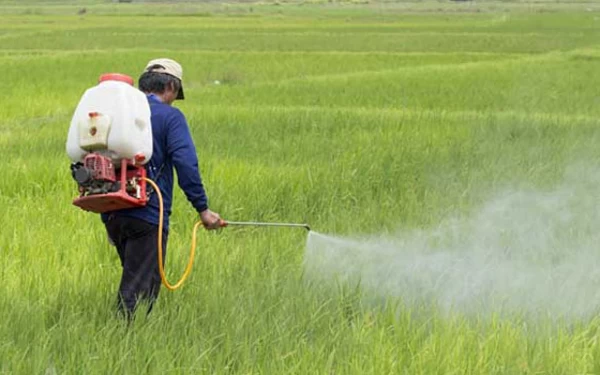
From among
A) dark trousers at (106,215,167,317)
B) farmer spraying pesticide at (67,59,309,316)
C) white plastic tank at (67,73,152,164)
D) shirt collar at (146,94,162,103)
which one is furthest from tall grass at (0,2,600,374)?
shirt collar at (146,94,162,103)

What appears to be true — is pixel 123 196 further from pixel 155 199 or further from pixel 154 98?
pixel 154 98

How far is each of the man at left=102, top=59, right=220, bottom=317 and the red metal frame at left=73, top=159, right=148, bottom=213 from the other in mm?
125

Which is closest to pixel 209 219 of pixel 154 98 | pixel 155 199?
pixel 155 199

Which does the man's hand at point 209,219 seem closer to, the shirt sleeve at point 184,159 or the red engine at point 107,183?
the shirt sleeve at point 184,159

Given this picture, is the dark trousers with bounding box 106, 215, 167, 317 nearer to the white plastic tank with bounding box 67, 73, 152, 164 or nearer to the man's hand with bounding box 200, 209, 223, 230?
the man's hand with bounding box 200, 209, 223, 230

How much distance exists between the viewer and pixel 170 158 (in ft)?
9.71

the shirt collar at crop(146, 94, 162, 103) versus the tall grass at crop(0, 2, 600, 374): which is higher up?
the shirt collar at crop(146, 94, 162, 103)

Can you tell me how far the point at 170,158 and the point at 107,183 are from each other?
0.37m

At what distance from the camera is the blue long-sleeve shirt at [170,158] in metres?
2.85

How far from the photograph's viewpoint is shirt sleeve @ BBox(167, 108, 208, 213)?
284 cm

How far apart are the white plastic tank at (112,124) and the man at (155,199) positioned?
0.64 ft

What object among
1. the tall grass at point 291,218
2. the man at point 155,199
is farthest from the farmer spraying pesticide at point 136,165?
the tall grass at point 291,218

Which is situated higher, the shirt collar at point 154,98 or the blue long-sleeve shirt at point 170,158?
the shirt collar at point 154,98

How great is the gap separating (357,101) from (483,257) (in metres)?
6.85
